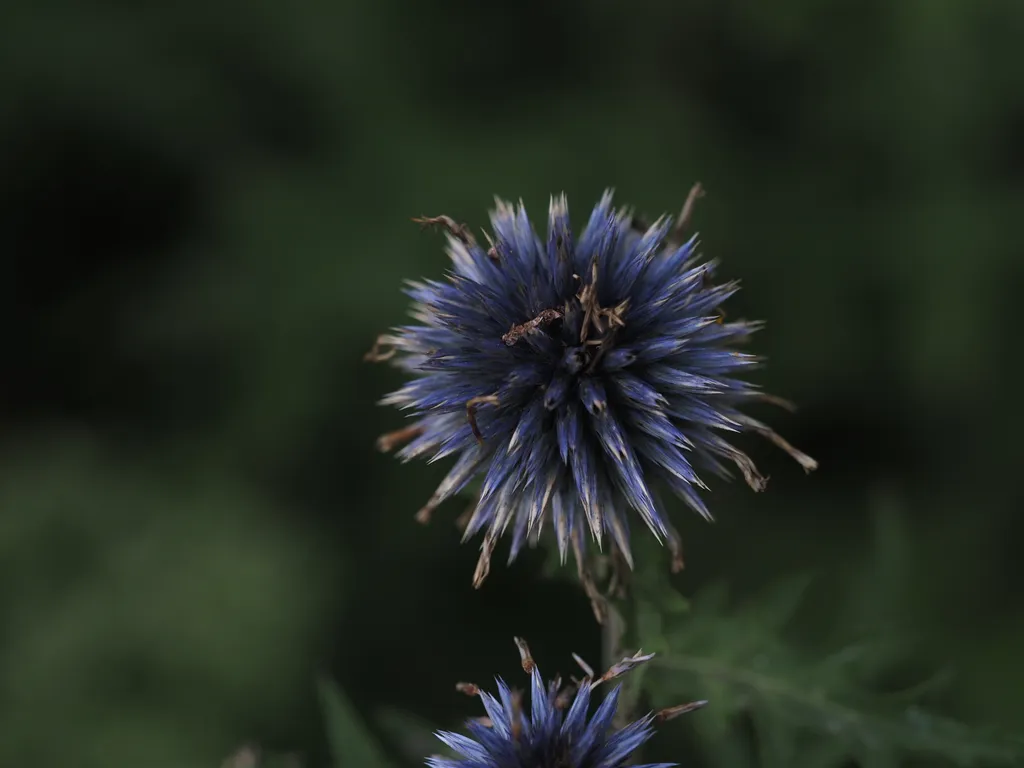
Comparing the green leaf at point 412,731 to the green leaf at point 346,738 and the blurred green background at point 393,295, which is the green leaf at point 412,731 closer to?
the green leaf at point 346,738

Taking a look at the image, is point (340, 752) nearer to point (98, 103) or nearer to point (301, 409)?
point (301, 409)

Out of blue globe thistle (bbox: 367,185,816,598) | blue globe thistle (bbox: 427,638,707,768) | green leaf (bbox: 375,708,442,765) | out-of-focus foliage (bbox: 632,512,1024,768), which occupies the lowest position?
green leaf (bbox: 375,708,442,765)

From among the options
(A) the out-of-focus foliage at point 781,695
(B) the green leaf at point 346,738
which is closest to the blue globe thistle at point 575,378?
(A) the out-of-focus foliage at point 781,695

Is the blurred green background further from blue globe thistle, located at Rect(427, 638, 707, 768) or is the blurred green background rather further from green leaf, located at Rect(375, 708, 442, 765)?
blue globe thistle, located at Rect(427, 638, 707, 768)

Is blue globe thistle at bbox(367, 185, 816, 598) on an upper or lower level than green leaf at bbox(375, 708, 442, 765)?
upper

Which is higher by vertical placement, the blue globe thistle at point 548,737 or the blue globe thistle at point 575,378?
the blue globe thistle at point 575,378

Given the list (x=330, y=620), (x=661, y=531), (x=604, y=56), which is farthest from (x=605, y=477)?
(x=604, y=56)

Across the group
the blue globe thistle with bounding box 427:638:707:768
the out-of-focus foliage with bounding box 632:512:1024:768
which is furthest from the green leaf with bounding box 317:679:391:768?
the out-of-focus foliage with bounding box 632:512:1024:768
